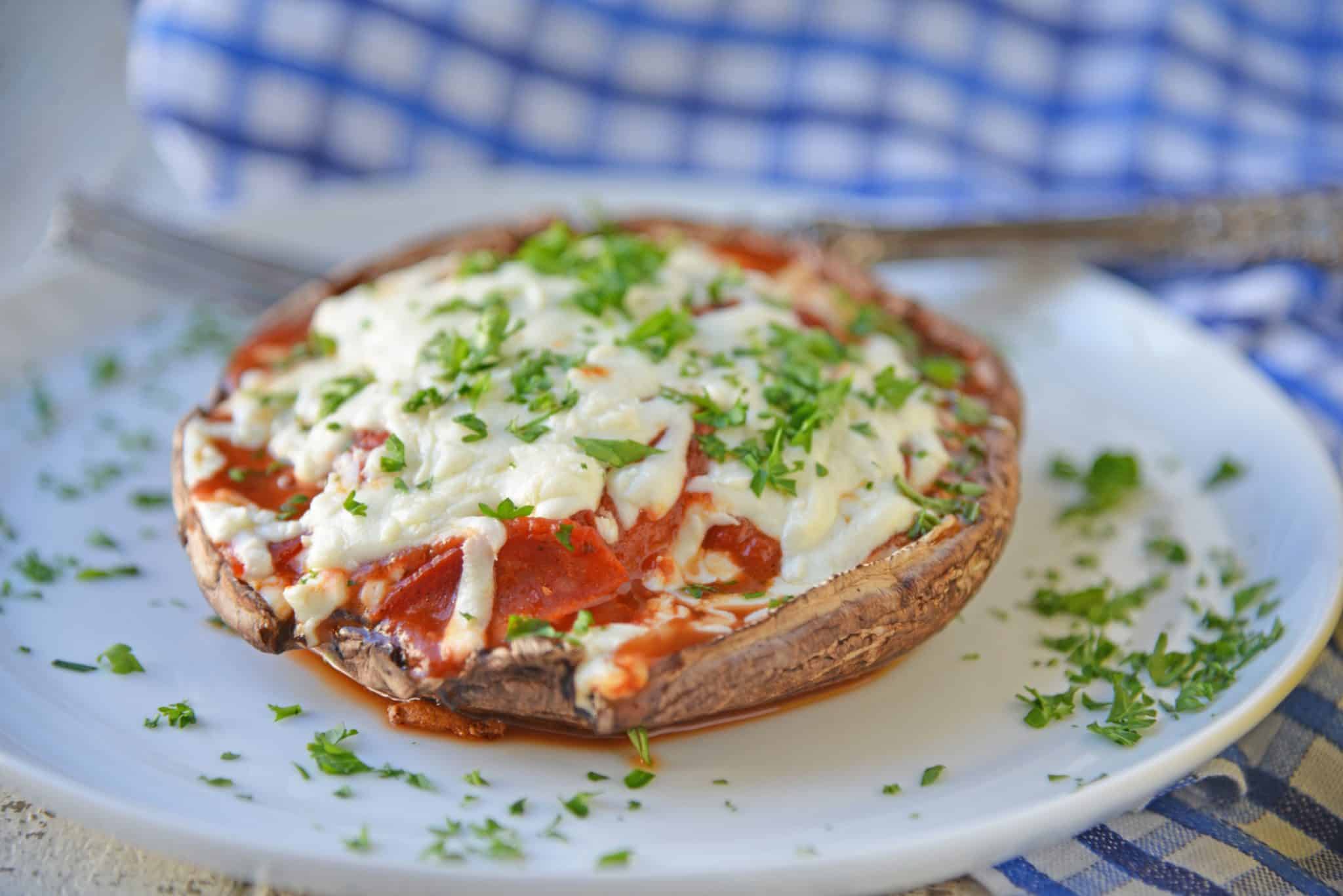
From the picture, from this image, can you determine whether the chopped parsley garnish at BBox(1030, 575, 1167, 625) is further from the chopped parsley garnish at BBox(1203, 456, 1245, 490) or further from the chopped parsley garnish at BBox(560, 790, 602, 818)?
the chopped parsley garnish at BBox(560, 790, 602, 818)

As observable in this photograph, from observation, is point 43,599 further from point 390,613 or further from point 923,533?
point 923,533

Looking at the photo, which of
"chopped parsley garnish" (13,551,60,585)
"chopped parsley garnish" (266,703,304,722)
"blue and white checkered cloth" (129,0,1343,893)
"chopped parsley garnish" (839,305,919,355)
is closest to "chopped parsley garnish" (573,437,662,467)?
"chopped parsley garnish" (266,703,304,722)

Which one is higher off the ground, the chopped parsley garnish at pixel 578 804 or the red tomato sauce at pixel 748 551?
the red tomato sauce at pixel 748 551

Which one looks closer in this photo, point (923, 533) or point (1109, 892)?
point (1109, 892)

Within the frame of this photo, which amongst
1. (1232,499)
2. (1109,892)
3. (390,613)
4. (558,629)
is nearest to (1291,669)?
(1109,892)

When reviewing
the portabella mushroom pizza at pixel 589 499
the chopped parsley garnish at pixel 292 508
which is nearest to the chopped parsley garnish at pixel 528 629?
the portabella mushroom pizza at pixel 589 499

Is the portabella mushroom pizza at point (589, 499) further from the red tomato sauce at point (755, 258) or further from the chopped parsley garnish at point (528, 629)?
the red tomato sauce at point (755, 258)

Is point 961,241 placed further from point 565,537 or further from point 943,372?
point 565,537
